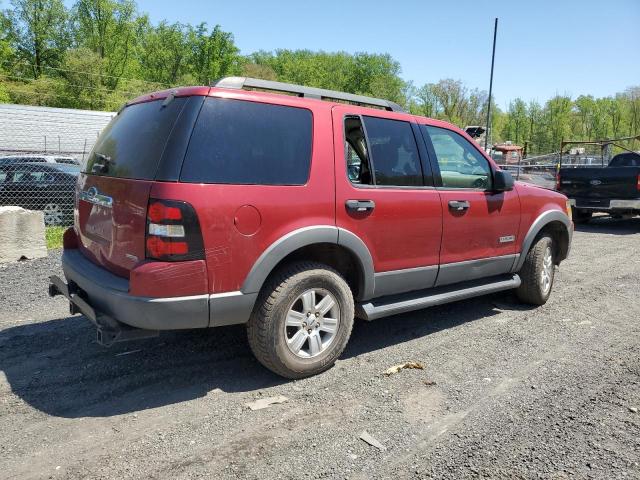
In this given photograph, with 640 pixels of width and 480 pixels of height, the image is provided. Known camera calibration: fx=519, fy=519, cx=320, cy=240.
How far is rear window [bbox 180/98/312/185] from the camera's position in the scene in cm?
312

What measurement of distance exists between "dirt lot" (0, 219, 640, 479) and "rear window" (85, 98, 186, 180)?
1453 mm

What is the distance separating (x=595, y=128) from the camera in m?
73.4

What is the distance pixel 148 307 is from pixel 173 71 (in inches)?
2270

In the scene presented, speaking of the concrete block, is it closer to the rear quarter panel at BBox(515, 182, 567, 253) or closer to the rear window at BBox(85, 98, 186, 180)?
the rear window at BBox(85, 98, 186, 180)

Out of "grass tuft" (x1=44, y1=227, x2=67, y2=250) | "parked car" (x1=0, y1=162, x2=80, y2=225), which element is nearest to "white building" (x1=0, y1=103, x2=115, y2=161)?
"parked car" (x1=0, y1=162, x2=80, y2=225)

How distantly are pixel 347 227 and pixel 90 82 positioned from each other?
44340mm

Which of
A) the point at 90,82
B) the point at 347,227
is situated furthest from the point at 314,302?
A: the point at 90,82

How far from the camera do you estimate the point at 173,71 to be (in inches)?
2190

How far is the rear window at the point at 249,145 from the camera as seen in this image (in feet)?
10.2

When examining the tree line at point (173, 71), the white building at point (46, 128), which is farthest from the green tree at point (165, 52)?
the white building at point (46, 128)

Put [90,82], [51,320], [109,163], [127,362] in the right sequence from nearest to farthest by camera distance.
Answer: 1. [109,163]
2. [127,362]
3. [51,320]
4. [90,82]

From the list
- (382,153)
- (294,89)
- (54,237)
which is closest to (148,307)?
(294,89)

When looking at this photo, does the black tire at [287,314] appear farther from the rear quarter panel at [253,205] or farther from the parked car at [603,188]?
the parked car at [603,188]

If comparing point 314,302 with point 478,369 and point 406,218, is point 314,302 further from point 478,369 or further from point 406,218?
point 478,369
